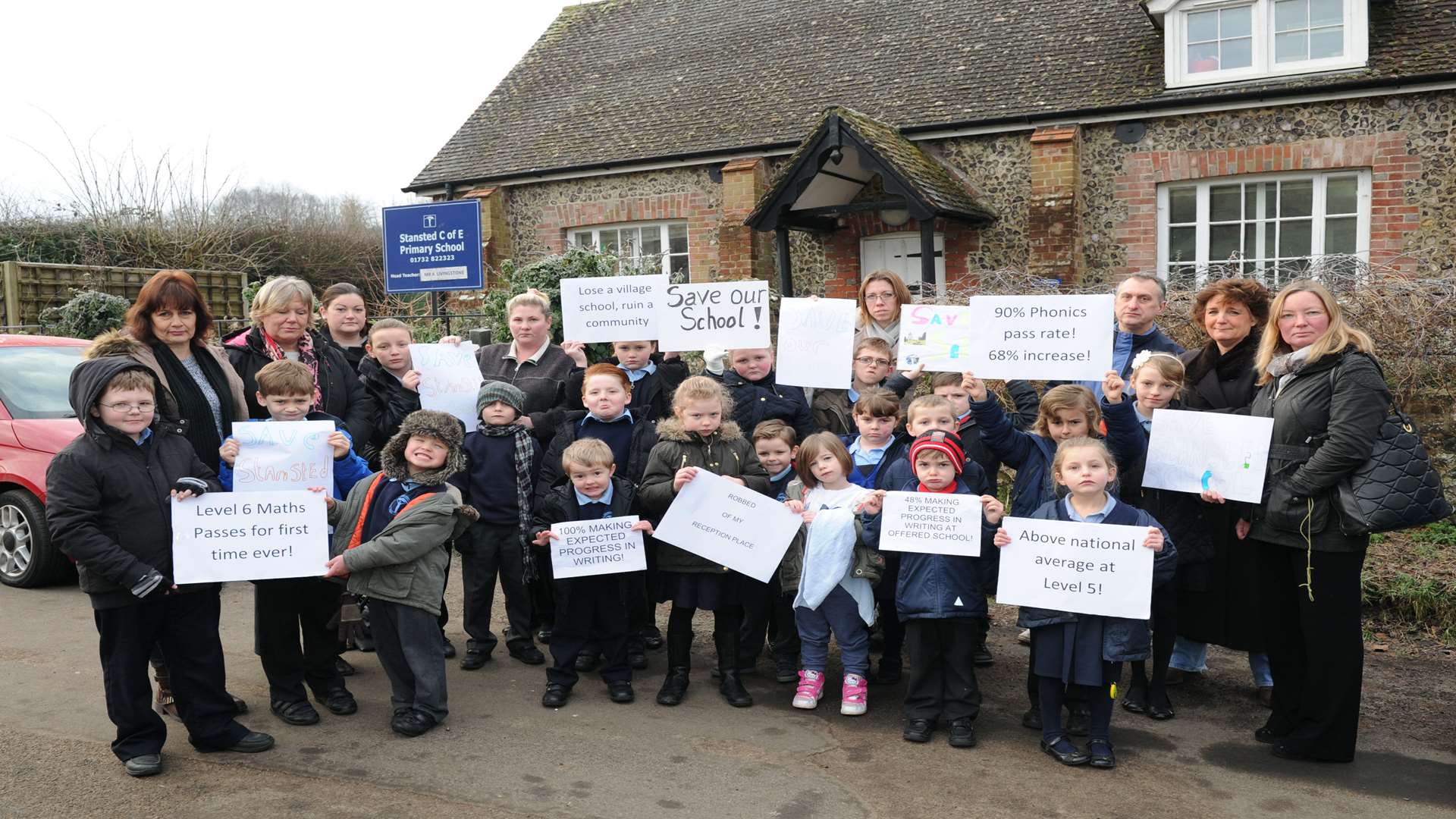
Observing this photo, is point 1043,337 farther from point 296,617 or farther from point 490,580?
point 296,617

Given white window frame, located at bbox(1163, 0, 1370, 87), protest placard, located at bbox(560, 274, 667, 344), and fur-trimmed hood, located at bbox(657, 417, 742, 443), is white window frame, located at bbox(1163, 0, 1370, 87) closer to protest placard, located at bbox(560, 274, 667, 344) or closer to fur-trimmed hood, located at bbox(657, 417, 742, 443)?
protest placard, located at bbox(560, 274, 667, 344)

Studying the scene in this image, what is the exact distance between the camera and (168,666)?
4555 mm

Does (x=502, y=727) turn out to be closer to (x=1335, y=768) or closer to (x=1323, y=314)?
(x=1335, y=768)

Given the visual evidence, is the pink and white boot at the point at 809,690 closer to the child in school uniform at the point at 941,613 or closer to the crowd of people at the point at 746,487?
the crowd of people at the point at 746,487

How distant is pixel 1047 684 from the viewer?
4.46 metres

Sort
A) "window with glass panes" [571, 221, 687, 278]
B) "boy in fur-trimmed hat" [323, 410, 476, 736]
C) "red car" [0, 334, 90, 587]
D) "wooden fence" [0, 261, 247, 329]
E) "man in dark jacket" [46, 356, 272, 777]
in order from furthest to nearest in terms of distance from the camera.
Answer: "window with glass panes" [571, 221, 687, 278] → "wooden fence" [0, 261, 247, 329] → "red car" [0, 334, 90, 587] → "boy in fur-trimmed hat" [323, 410, 476, 736] → "man in dark jacket" [46, 356, 272, 777]

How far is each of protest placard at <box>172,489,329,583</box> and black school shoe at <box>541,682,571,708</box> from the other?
48.5 inches

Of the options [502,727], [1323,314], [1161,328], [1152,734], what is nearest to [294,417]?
[502,727]

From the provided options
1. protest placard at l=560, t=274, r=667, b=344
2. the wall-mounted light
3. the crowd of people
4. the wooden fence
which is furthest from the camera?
the wooden fence

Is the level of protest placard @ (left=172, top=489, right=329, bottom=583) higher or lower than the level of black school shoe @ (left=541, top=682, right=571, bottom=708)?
higher

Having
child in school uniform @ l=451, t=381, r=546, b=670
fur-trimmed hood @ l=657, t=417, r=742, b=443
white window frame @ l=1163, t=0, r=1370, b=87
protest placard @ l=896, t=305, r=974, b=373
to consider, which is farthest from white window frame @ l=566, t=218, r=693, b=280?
fur-trimmed hood @ l=657, t=417, r=742, b=443

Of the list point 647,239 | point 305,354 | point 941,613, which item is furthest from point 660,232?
point 941,613

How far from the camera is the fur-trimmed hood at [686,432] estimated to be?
5246 millimetres

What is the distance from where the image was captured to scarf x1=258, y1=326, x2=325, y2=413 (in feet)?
17.7
